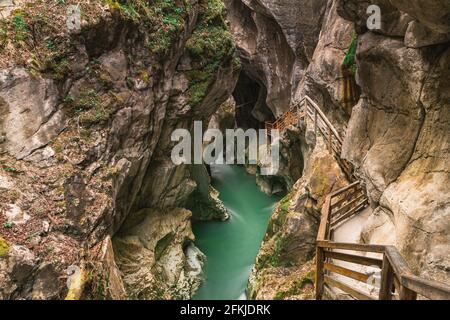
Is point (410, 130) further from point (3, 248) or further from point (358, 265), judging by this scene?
point (3, 248)

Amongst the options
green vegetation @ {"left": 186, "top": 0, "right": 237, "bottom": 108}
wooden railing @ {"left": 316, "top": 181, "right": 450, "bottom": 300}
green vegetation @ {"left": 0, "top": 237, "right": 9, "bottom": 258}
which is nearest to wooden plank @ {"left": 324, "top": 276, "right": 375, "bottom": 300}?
wooden railing @ {"left": 316, "top": 181, "right": 450, "bottom": 300}

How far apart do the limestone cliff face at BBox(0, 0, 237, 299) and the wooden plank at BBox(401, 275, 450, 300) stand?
574 cm

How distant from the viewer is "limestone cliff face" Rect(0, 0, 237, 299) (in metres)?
6.54

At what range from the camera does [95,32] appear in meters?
8.66

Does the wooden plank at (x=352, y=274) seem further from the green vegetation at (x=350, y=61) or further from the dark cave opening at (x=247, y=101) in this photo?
the dark cave opening at (x=247, y=101)

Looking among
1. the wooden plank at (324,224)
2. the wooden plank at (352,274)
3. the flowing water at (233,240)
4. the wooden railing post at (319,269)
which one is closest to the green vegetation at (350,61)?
the wooden plank at (324,224)

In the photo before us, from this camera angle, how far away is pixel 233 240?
1698cm

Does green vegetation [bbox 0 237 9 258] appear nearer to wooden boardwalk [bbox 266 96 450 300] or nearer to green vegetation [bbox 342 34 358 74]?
wooden boardwalk [bbox 266 96 450 300]

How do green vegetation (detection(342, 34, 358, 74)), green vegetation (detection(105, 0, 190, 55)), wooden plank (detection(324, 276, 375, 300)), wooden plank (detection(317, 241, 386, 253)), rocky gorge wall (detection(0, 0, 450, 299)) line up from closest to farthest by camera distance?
1. wooden plank (detection(317, 241, 386, 253))
2. wooden plank (detection(324, 276, 375, 300))
3. rocky gorge wall (detection(0, 0, 450, 299))
4. green vegetation (detection(105, 0, 190, 55))
5. green vegetation (detection(342, 34, 358, 74))

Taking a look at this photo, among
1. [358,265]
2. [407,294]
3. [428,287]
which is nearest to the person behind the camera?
[428,287]

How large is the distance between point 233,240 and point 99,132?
33.9 feet

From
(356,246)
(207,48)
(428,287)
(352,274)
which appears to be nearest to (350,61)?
(207,48)
